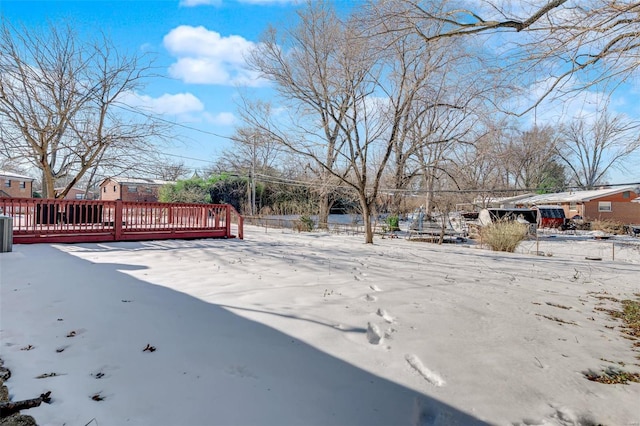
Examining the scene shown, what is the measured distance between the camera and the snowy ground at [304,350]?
1.88 m

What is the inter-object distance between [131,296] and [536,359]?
3.77m

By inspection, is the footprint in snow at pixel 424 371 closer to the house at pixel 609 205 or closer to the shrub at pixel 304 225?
the shrub at pixel 304 225

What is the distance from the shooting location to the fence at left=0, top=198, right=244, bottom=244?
848 centimetres

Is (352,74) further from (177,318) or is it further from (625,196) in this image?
(625,196)

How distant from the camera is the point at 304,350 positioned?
257 centimetres

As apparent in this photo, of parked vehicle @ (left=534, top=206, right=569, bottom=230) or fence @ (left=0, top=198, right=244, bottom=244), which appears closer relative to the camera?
fence @ (left=0, top=198, right=244, bottom=244)

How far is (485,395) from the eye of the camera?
206 centimetres

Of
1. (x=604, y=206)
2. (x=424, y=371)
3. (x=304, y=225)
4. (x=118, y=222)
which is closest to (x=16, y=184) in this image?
(x=304, y=225)

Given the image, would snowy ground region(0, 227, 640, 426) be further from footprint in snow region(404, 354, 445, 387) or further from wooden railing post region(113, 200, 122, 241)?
wooden railing post region(113, 200, 122, 241)

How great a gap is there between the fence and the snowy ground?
428 cm

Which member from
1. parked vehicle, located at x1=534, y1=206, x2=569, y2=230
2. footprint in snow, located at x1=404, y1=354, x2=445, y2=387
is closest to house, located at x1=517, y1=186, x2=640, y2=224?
parked vehicle, located at x1=534, y1=206, x2=569, y2=230

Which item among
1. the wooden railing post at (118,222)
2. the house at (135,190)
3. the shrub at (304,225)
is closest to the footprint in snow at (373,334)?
the wooden railing post at (118,222)

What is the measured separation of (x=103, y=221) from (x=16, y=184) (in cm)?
3182

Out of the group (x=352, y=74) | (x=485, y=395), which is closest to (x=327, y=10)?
(x=352, y=74)
